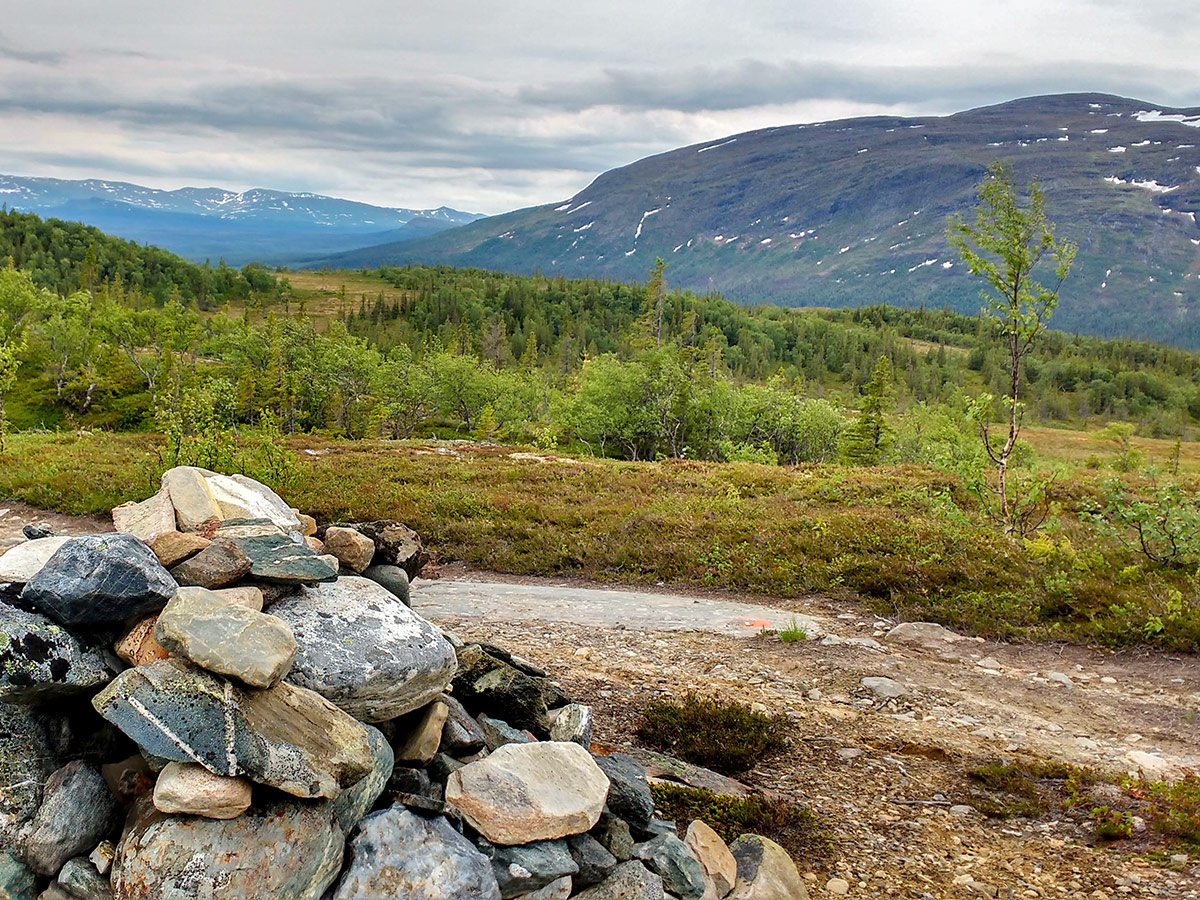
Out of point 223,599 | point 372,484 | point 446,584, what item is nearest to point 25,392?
point 372,484

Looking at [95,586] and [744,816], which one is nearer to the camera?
[95,586]

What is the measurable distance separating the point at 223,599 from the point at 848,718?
286 inches

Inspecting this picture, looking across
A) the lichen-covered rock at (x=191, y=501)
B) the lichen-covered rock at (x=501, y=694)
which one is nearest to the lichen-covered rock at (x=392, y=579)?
the lichen-covered rock at (x=191, y=501)

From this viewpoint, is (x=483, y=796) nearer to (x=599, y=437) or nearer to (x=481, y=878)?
(x=481, y=878)

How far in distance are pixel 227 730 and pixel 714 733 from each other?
5.44 metres

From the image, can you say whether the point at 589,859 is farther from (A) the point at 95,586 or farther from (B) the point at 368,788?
(A) the point at 95,586

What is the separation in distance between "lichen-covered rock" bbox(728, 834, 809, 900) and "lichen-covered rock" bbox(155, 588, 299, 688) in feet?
12.9

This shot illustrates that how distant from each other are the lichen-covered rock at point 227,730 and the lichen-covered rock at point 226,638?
0.49 feet

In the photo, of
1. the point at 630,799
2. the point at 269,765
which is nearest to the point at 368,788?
the point at 269,765

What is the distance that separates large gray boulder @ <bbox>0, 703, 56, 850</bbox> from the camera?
17.0 feet

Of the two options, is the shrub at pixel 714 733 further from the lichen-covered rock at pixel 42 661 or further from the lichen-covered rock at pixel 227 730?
the lichen-covered rock at pixel 42 661

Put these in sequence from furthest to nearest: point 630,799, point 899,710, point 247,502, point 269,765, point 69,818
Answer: point 247,502, point 899,710, point 630,799, point 69,818, point 269,765

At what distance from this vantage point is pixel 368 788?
575cm

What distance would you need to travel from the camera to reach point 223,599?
6094 millimetres
